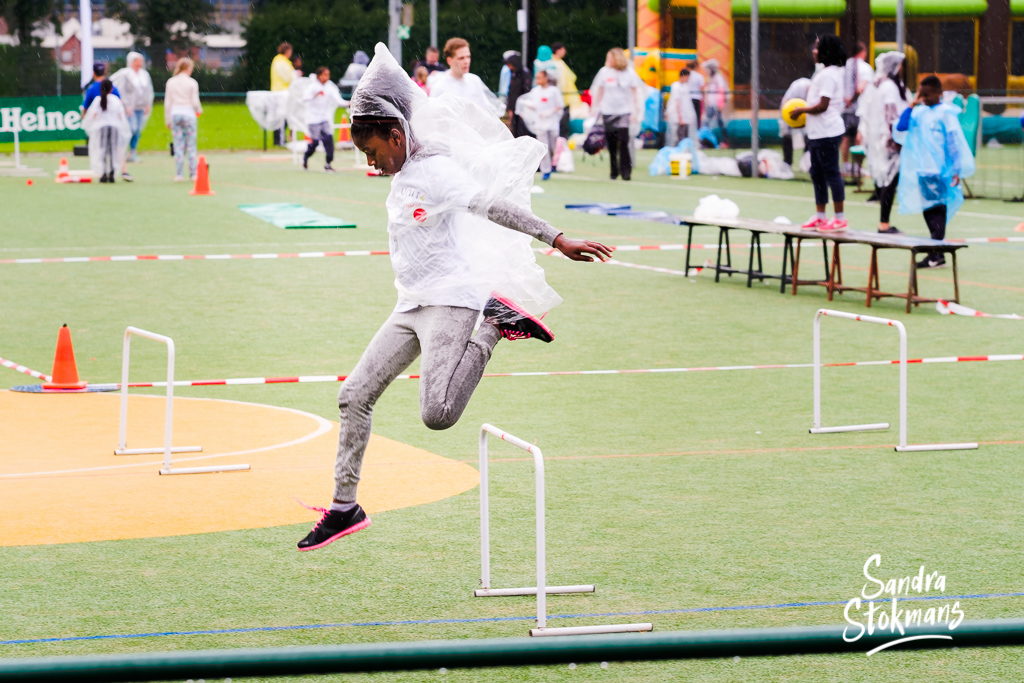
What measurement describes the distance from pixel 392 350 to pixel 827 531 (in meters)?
2.09

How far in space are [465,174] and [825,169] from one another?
10.1 m

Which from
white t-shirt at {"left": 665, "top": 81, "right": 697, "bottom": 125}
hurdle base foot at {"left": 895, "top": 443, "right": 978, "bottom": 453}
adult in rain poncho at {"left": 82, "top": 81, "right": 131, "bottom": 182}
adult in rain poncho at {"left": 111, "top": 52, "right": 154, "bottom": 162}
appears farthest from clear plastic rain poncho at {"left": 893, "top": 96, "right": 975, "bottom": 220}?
adult in rain poncho at {"left": 111, "top": 52, "right": 154, "bottom": 162}

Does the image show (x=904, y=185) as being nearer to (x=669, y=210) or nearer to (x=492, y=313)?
(x=669, y=210)

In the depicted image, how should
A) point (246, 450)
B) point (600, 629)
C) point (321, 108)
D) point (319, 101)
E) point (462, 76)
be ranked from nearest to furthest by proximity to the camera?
point (600, 629) < point (246, 450) < point (462, 76) < point (319, 101) < point (321, 108)

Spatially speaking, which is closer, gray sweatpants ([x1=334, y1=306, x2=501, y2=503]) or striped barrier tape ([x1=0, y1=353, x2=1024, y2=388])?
gray sweatpants ([x1=334, y1=306, x2=501, y2=503])

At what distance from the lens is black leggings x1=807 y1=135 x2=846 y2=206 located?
14984 mm

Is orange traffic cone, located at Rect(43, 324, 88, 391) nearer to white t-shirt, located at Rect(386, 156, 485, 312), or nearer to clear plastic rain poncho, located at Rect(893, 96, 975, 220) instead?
white t-shirt, located at Rect(386, 156, 485, 312)

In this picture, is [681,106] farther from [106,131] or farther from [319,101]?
[106,131]

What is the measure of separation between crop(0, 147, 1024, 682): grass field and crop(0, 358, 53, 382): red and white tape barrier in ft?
0.46

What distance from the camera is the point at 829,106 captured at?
50.6 feet

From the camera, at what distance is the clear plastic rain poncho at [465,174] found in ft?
18.8

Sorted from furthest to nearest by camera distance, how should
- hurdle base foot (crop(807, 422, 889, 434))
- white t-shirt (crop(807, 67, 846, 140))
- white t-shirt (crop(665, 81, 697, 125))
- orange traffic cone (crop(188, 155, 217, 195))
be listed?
white t-shirt (crop(665, 81, 697, 125)) < orange traffic cone (crop(188, 155, 217, 195)) < white t-shirt (crop(807, 67, 846, 140)) < hurdle base foot (crop(807, 422, 889, 434))

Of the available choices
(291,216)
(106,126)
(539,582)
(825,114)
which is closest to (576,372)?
(539,582)

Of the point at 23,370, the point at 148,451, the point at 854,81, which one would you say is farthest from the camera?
the point at 854,81
